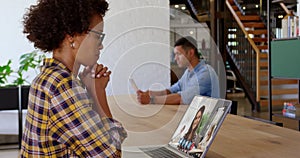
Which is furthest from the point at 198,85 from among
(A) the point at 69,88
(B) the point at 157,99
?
(A) the point at 69,88

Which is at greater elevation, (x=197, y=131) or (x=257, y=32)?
(x=257, y=32)

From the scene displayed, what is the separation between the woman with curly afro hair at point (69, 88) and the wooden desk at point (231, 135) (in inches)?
15.8

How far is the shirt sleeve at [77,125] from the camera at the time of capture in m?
0.90

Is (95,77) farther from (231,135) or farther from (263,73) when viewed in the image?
(263,73)

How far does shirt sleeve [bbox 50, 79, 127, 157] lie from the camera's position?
2.96 ft

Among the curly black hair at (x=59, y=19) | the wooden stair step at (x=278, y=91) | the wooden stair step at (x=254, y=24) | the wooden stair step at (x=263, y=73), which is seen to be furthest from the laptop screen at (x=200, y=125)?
the wooden stair step at (x=254, y=24)

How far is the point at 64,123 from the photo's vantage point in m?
0.90

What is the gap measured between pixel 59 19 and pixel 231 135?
A: 0.77 meters

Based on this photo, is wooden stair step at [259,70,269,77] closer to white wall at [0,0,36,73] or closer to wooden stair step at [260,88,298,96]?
wooden stair step at [260,88,298,96]

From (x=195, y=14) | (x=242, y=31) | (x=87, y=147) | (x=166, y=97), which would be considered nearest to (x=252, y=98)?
(x=242, y=31)

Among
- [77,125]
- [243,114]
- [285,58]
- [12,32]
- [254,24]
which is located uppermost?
[254,24]

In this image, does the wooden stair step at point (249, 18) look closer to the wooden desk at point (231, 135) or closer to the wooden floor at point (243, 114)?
the wooden floor at point (243, 114)

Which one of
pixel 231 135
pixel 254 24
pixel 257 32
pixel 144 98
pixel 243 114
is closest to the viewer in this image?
pixel 231 135

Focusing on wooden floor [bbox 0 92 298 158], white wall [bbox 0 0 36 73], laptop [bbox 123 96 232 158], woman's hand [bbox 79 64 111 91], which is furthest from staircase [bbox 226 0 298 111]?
woman's hand [bbox 79 64 111 91]
